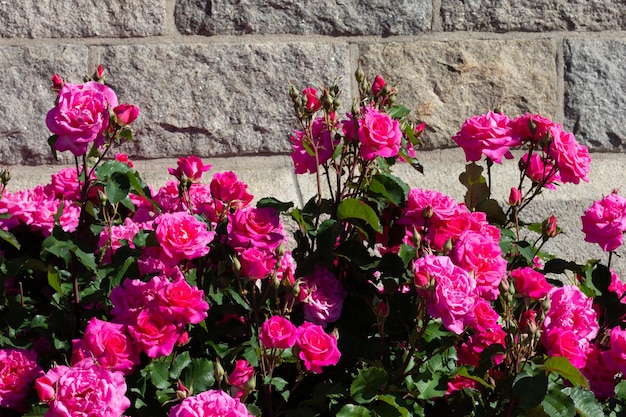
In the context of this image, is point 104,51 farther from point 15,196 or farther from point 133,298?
point 133,298

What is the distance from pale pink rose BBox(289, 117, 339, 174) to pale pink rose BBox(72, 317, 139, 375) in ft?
1.68

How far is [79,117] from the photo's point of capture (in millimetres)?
1582

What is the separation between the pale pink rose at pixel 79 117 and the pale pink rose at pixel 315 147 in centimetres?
39

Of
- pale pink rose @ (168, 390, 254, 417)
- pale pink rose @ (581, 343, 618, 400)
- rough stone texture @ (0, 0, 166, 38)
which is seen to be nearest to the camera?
pale pink rose @ (168, 390, 254, 417)

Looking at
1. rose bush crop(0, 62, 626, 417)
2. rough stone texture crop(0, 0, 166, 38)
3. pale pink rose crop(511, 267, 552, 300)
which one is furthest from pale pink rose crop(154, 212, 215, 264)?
rough stone texture crop(0, 0, 166, 38)

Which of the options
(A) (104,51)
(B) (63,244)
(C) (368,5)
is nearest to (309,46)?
(C) (368,5)

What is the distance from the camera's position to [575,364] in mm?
1551

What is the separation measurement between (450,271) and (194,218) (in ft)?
1.48

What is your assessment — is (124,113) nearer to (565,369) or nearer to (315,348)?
(315,348)

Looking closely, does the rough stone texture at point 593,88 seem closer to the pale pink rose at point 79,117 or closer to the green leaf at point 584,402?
the green leaf at point 584,402

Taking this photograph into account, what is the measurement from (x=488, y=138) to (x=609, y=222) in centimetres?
32

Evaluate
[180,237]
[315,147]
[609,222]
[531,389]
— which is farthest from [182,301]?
[609,222]

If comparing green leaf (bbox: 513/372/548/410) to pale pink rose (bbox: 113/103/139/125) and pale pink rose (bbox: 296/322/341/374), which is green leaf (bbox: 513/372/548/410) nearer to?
pale pink rose (bbox: 296/322/341/374)

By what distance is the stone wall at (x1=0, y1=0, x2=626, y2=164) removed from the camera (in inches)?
95.0
